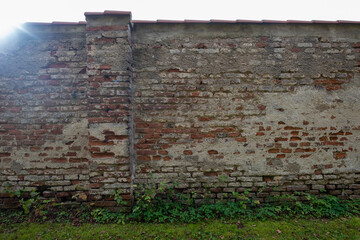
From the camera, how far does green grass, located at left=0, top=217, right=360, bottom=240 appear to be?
261 centimetres

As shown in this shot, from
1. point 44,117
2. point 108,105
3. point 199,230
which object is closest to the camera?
point 199,230

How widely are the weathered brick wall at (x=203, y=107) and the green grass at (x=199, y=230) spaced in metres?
0.53

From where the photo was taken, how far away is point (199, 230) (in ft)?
8.94

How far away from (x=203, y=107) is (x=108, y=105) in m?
1.50

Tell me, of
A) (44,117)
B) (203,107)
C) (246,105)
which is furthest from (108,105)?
(246,105)

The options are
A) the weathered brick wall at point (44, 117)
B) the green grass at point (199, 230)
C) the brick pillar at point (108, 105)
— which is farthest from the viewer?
the weathered brick wall at point (44, 117)

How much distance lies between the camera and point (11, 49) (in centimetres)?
324

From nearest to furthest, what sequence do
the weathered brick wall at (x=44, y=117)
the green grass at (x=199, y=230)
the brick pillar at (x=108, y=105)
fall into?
the green grass at (x=199, y=230) → the brick pillar at (x=108, y=105) → the weathered brick wall at (x=44, y=117)

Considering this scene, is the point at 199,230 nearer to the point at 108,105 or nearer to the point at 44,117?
the point at 108,105

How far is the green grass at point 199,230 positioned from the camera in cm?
261

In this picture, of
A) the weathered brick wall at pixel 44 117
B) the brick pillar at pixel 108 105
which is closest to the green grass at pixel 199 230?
the brick pillar at pixel 108 105

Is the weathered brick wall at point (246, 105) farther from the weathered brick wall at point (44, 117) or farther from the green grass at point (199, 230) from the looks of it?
the weathered brick wall at point (44, 117)

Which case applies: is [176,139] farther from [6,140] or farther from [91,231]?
[6,140]

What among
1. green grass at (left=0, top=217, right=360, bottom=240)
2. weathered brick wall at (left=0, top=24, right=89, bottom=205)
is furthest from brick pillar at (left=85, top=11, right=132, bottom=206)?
green grass at (left=0, top=217, right=360, bottom=240)
